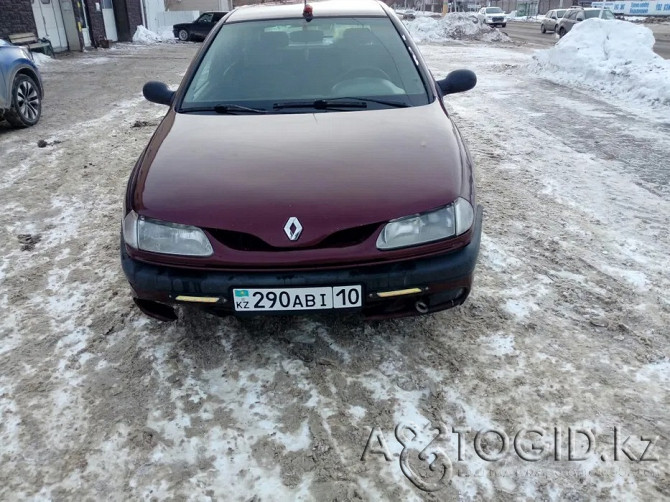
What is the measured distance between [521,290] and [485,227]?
0.87 metres

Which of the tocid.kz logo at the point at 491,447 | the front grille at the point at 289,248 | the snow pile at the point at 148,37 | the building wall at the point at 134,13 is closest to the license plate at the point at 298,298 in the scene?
the front grille at the point at 289,248

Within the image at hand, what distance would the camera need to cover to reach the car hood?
85.4 inches

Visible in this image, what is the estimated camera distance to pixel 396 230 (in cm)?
218

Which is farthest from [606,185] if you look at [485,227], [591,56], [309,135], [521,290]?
[591,56]

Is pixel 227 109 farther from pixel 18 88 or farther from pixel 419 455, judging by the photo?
pixel 18 88

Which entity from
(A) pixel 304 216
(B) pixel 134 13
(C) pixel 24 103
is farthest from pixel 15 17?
(A) pixel 304 216

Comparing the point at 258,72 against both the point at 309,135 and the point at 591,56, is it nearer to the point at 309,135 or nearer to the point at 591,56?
the point at 309,135

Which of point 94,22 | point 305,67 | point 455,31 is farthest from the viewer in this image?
point 455,31

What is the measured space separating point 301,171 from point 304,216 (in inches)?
12.0

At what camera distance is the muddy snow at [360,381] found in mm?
1896

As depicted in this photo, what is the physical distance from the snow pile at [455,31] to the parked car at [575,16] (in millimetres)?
4451

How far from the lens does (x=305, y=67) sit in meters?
3.27

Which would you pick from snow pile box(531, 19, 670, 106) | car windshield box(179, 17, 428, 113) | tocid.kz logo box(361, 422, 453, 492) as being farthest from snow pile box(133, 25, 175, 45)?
→ tocid.kz logo box(361, 422, 453, 492)

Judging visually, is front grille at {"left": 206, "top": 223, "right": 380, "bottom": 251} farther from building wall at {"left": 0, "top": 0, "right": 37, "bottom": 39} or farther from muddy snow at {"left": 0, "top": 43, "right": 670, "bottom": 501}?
building wall at {"left": 0, "top": 0, "right": 37, "bottom": 39}
